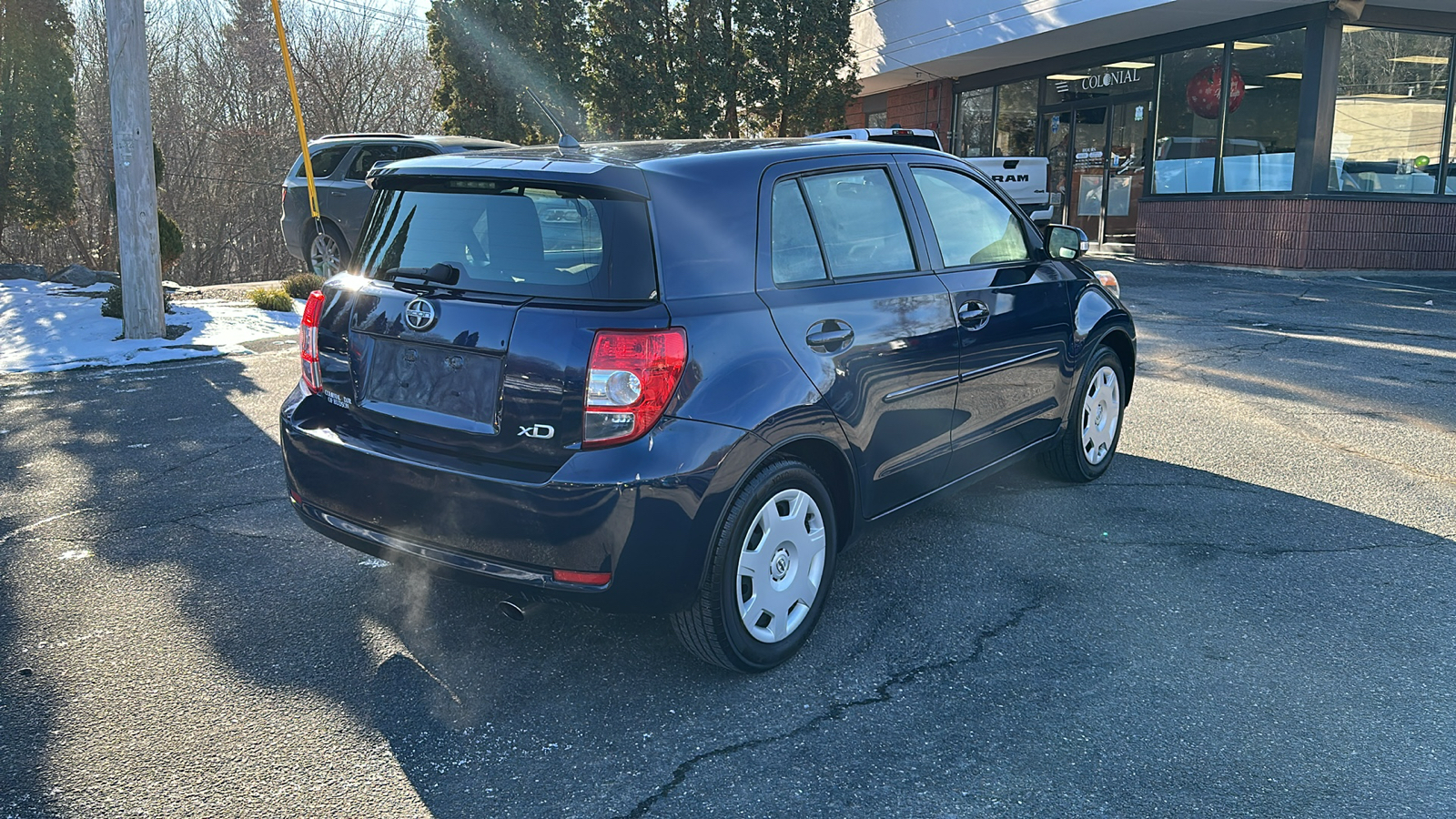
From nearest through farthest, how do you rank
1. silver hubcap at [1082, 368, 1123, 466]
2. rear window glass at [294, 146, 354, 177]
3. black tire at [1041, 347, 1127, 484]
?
1. black tire at [1041, 347, 1127, 484]
2. silver hubcap at [1082, 368, 1123, 466]
3. rear window glass at [294, 146, 354, 177]

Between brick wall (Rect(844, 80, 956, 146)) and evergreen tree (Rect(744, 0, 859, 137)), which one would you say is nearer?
evergreen tree (Rect(744, 0, 859, 137))

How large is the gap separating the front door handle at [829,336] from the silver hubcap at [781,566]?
481 millimetres

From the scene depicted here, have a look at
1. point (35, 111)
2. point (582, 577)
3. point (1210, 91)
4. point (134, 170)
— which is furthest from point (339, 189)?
point (1210, 91)

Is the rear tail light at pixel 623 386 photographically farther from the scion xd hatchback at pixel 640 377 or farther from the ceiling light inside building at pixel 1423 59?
the ceiling light inside building at pixel 1423 59

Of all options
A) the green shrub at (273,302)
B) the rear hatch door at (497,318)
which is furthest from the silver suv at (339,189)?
the rear hatch door at (497,318)

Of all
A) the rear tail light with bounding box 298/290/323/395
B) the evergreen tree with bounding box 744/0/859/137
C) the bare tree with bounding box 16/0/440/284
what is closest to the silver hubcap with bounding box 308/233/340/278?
the rear tail light with bounding box 298/290/323/395

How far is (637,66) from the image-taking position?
68.9 ft

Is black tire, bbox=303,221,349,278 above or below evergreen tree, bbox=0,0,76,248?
below

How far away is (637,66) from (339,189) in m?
9.87

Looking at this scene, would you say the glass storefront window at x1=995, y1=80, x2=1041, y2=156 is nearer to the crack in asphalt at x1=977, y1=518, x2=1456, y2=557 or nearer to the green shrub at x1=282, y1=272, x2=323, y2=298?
the green shrub at x1=282, y1=272, x2=323, y2=298

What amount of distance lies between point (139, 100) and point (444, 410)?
7.92 meters

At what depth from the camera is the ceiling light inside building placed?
14.9 m

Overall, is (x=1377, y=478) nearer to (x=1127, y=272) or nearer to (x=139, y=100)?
(x=139, y=100)

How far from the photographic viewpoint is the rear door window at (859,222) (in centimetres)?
373
